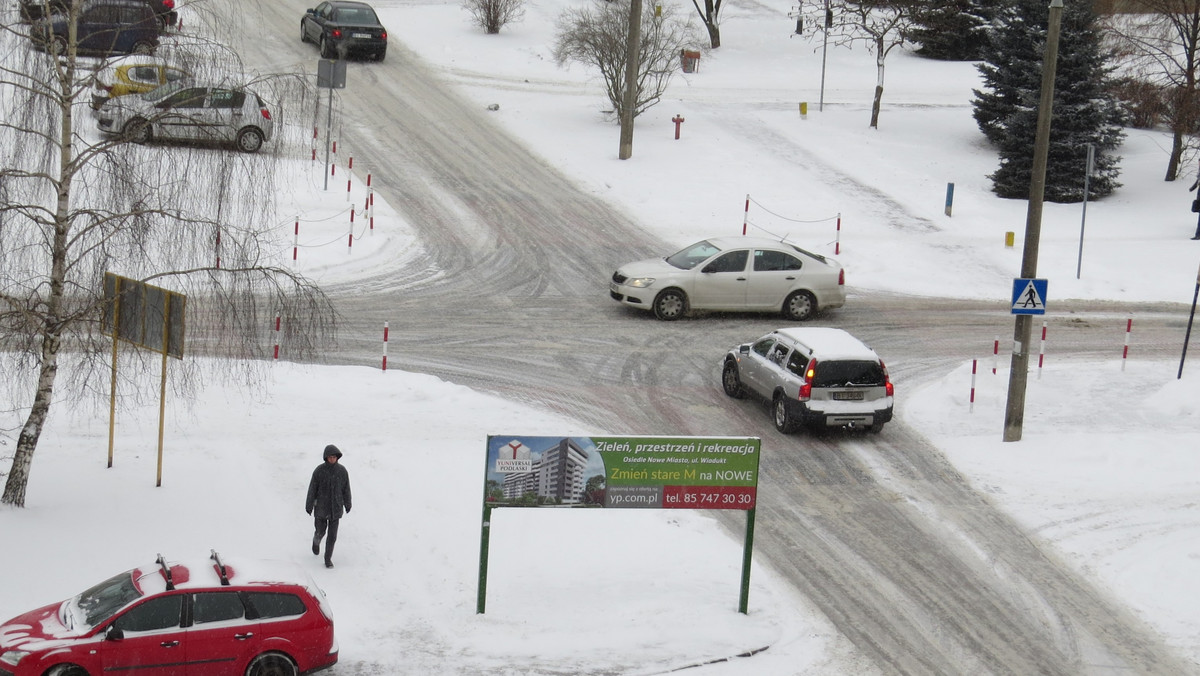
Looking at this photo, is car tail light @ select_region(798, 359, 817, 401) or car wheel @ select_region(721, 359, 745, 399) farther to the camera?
car wheel @ select_region(721, 359, 745, 399)

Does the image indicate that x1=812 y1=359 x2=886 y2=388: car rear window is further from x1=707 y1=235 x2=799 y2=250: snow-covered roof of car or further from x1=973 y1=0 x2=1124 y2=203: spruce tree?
x1=973 y1=0 x2=1124 y2=203: spruce tree

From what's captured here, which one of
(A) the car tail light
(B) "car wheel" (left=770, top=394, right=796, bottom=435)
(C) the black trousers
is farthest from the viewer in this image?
(B) "car wheel" (left=770, top=394, right=796, bottom=435)

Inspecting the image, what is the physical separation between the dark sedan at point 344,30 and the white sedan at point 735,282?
17.1 meters

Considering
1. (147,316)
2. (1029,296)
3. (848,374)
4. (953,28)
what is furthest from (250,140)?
(953,28)

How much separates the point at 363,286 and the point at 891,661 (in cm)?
1421

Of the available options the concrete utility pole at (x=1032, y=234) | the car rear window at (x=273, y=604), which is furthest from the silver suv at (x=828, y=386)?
the car rear window at (x=273, y=604)

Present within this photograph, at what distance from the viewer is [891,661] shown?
12.4 meters

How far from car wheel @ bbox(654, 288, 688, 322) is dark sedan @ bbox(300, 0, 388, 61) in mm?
17423

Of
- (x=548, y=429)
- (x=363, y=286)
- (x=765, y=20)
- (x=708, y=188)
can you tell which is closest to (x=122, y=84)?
(x=548, y=429)

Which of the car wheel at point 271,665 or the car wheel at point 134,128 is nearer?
the car wheel at point 271,665

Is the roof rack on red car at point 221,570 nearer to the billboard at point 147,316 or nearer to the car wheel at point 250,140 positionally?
the billboard at point 147,316

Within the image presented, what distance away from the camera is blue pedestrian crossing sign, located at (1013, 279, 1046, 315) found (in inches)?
711

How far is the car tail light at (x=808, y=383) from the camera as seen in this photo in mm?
17828

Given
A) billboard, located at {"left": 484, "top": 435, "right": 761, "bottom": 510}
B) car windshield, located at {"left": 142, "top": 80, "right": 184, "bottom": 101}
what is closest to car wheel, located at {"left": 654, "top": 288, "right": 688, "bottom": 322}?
billboard, located at {"left": 484, "top": 435, "right": 761, "bottom": 510}
